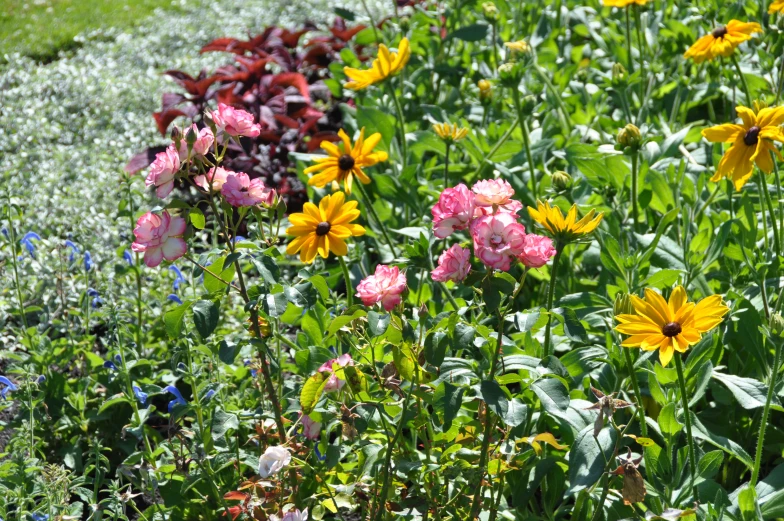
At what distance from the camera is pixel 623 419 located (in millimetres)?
1945

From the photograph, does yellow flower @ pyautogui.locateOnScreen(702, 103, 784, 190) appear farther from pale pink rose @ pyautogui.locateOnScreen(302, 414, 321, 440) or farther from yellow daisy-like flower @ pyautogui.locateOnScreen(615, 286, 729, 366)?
pale pink rose @ pyautogui.locateOnScreen(302, 414, 321, 440)

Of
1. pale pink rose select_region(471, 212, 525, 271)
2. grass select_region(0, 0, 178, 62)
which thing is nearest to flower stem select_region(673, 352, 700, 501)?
pale pink rose select_region(471, 212, 525, 271)

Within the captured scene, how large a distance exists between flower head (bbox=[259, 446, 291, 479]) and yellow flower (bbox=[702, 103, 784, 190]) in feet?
3.26

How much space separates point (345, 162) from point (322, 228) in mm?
389

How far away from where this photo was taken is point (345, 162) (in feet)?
6.28

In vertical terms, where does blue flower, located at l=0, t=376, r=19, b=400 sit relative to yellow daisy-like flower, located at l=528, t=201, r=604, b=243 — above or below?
below

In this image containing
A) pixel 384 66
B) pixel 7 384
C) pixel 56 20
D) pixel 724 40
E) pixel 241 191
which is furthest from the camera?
pixel 56 20

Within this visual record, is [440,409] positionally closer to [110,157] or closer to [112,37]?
[110,157]

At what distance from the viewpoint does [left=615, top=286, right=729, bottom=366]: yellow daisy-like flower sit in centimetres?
133

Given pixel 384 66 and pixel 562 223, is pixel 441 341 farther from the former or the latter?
pixel 384 66

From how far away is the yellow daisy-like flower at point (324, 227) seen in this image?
5.12 feet

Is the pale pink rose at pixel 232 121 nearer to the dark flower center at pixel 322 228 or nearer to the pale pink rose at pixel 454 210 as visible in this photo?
the dark flower center at pixel 322 228

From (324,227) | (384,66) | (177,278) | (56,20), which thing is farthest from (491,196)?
(56,20)

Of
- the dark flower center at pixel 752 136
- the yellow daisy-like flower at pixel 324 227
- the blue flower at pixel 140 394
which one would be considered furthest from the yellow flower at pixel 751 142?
the blue flower at pixel 140 394
